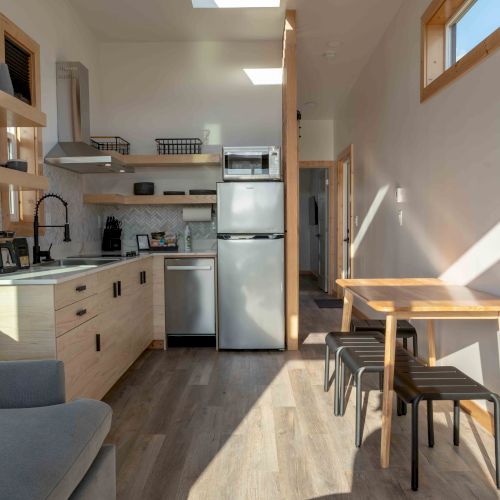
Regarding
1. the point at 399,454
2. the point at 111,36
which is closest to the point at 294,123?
the point at 111,36

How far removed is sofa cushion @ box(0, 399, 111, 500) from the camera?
1.03 m

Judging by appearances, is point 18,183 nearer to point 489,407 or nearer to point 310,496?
point 310,496

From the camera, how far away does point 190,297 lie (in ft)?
13.0

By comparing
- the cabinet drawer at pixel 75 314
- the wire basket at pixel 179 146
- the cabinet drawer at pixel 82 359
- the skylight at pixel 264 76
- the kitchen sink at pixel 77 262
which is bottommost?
the cabinet drawer at pixel 82 359

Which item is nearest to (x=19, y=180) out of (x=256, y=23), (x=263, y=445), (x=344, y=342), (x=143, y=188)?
(x=263, y=445)

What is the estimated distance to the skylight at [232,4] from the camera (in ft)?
12.4

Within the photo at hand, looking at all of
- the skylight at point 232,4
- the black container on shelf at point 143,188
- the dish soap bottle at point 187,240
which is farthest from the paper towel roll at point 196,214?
the skylight at point 232,4

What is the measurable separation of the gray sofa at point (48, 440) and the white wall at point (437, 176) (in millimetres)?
1949

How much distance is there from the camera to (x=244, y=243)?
3.88 m

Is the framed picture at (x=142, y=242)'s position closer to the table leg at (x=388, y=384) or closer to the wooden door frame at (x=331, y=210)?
the table leg at (x=388, y=384)

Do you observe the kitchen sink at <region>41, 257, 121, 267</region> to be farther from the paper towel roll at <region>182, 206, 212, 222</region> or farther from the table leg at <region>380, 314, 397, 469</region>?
the table leg at <region>380, 314, 397, 469</region>

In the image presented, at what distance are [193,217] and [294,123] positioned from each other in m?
1.31

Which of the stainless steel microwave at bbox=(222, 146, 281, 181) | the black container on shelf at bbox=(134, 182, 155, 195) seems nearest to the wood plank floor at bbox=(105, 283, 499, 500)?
the stainless steel microwave at bbox=(222, 146, 281, 181)

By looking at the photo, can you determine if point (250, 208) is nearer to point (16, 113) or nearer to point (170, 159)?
point (170, 159)
